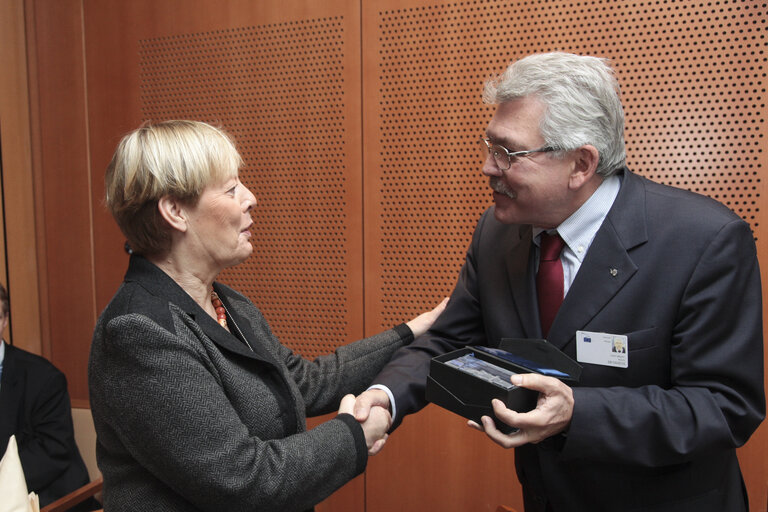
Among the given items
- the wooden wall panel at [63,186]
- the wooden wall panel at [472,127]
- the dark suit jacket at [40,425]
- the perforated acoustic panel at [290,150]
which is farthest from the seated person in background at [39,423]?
the wooden wall panel at [472,127]

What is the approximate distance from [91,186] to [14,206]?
488 millimetres

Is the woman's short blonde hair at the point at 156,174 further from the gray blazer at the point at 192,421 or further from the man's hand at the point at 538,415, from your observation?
the man's hand at the point at 538,415

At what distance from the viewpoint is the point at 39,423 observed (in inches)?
120

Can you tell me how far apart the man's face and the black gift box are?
392mm

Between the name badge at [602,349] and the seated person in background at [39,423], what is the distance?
108 inches

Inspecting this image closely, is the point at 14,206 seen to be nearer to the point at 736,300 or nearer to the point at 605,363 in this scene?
the point at 605,363

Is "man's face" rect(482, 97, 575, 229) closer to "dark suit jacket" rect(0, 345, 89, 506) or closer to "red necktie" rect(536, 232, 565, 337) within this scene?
"red necktie" rect(536, 232, 565, 337)

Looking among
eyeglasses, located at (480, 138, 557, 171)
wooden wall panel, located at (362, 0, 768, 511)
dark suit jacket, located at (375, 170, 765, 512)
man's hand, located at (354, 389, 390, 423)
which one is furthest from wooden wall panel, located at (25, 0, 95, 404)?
dark suit jacket, located at (375, 170, 765, 512)

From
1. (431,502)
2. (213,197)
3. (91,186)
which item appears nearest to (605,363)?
(213,197)

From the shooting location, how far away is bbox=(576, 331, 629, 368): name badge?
157cm

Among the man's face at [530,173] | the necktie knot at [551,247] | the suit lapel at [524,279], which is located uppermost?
the man's face at [530,173]

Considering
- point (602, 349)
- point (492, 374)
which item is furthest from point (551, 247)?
point (492, 374)

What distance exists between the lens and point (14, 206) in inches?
145

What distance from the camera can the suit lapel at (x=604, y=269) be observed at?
161 cm
